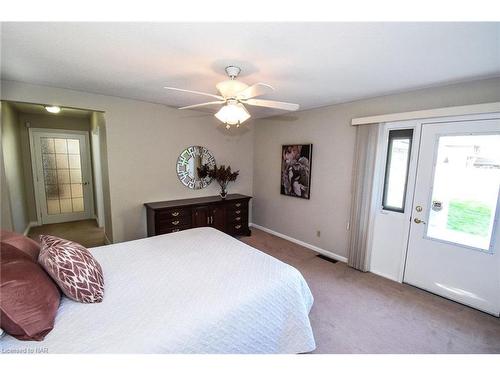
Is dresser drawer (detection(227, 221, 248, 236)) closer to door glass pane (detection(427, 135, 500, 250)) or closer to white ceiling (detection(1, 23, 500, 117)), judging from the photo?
white ceiling (detection(1, 23, 500, 117))

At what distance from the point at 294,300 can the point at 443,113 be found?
2.45 m

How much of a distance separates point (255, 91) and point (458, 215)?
2533 mm

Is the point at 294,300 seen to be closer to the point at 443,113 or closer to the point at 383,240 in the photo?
the point at 383,240

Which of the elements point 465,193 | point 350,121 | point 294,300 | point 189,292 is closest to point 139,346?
point 189,292

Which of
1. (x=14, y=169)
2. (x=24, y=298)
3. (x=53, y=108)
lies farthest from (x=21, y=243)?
(x=14, y=169)

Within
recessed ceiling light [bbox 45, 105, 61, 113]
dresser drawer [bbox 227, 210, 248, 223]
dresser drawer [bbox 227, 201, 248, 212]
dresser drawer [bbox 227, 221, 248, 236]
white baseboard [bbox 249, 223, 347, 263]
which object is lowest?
white baseboard [bbox 249, 223, 347, 263]

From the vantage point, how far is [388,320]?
7.11ft

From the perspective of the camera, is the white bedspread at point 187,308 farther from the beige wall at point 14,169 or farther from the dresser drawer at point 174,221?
the beige wall at point 14,169

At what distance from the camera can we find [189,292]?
1.50 metres

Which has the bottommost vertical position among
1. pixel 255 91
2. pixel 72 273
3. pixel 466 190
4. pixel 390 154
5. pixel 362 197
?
pixel 72 273

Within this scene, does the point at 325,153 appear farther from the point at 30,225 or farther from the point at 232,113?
the point at 30,225

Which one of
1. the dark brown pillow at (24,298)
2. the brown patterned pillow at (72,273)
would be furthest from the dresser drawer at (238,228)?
the dark brown pillow at (24,298)

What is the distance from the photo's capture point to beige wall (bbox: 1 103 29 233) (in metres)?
3.20

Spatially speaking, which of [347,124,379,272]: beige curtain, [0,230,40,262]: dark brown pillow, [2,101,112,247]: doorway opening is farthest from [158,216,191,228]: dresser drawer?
[347,124,379,272]: beige curtain
